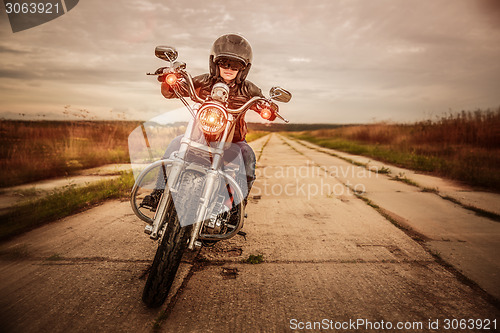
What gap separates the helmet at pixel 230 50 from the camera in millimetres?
2383

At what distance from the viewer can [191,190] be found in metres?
1.81

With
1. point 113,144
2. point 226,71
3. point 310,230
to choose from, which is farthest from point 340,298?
point 113,144

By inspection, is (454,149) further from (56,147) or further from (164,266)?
(56,147)

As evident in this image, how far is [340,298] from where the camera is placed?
72.4 inches

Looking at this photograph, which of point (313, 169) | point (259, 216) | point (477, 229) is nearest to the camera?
point (477, 229)

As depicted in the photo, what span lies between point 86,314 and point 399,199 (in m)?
4.48

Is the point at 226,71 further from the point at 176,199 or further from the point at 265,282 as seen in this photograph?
the point at 265,282

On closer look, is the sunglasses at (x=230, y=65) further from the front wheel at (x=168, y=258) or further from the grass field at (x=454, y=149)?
the grass field at (x=454, y=149)

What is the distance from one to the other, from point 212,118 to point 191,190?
51 cm

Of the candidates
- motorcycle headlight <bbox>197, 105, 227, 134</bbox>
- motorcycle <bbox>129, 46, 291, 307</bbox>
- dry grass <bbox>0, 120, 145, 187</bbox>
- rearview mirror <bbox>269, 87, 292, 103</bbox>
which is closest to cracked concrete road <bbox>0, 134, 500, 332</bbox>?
motorcycle <bbox>129, 46, 291, 307</bbox>

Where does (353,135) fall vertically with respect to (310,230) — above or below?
above

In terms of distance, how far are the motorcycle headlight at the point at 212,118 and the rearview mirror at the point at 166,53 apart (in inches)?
23.5

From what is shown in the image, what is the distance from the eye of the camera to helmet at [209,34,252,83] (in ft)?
7.82

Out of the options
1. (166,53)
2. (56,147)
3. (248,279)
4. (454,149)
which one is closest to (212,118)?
(166,53)
